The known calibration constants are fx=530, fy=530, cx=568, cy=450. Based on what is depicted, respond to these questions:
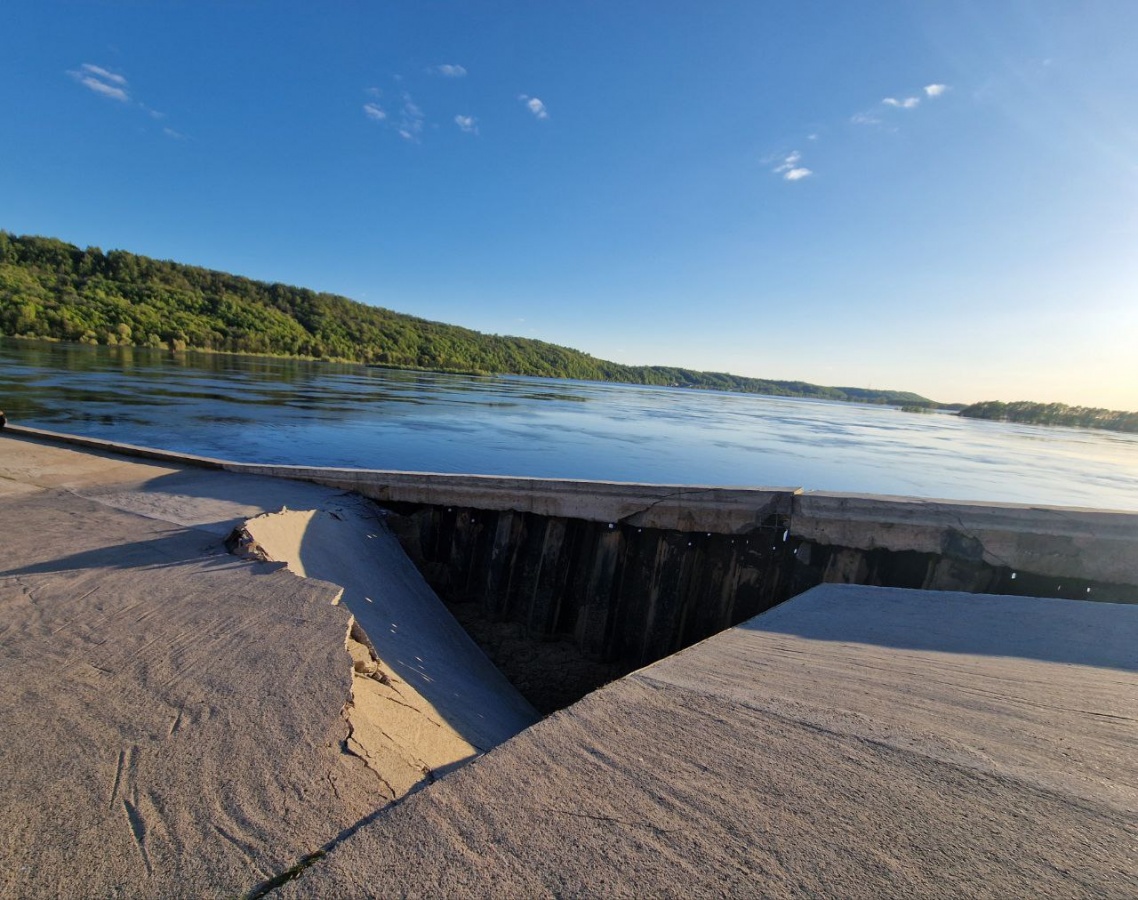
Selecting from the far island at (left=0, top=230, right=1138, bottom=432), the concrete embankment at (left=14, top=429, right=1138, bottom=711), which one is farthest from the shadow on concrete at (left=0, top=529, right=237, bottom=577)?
the far island at (left=0, top=230, right=1138, bottom=432)

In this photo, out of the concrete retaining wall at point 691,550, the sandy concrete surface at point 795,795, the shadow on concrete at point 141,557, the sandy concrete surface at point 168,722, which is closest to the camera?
the sandy concrete surface at point 795,795

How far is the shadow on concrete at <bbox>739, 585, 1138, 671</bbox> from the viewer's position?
10.3 ft

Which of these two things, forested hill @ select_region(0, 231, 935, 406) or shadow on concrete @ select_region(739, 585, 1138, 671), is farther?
forested hill @ select_region(0, 231, 935, 406)

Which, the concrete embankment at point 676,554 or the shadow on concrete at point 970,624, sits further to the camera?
the concrete embankment at point 676,554

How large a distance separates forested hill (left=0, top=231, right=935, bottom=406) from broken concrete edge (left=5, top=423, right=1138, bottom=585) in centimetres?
10004

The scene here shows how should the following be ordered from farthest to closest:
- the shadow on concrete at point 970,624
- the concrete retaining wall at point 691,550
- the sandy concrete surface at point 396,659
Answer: the concrete retaining wall at point 691,550 < the shadow on concrete at point 970,624 < the sandy concrete surface at point 396,659

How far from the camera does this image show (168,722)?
2336 mm

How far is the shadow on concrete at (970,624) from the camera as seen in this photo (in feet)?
10.3

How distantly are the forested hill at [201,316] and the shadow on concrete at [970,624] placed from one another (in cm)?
10345

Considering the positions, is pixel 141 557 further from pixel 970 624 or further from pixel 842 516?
pixel 970 624

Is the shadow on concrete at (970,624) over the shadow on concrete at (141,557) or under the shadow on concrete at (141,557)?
over

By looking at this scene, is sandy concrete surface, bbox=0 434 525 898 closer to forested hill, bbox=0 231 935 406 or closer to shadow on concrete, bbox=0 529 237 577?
shadow on concrete, bbox=0 529 237 577

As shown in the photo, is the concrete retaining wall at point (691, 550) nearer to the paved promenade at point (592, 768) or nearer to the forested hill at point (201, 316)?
the paved promenade at point (592, 768)

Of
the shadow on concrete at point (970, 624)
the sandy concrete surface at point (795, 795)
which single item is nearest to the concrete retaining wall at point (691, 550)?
the shadow on concrete at point (970, 624)
